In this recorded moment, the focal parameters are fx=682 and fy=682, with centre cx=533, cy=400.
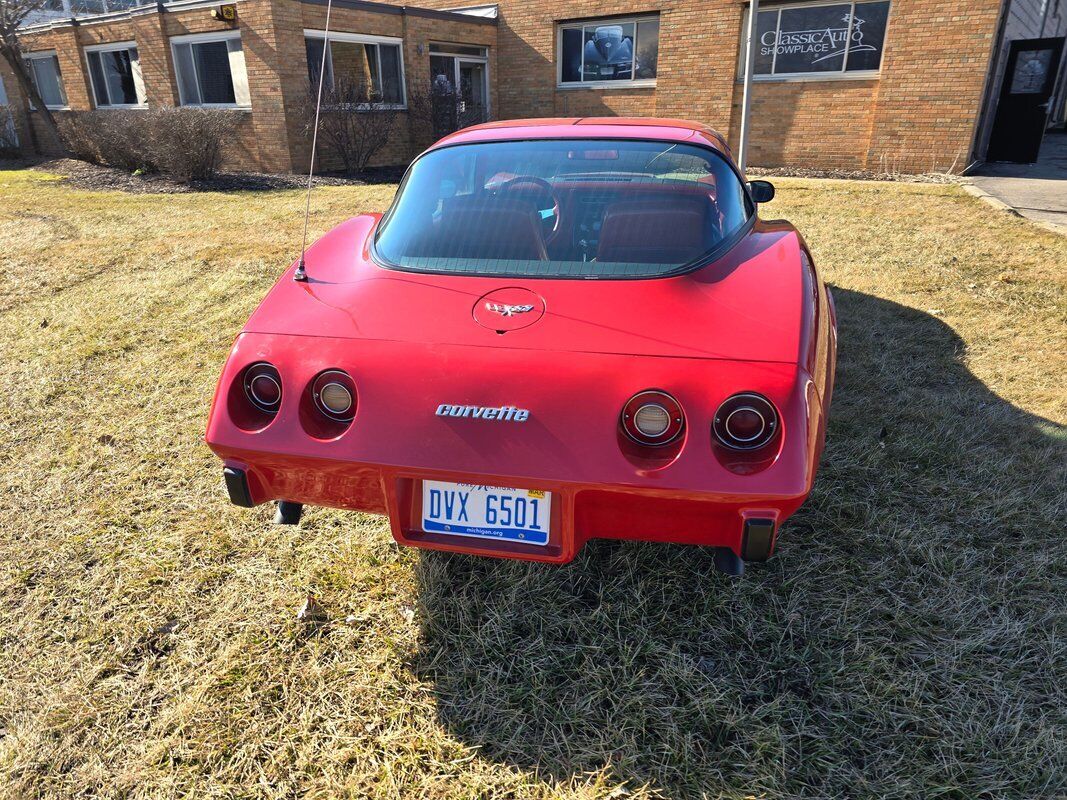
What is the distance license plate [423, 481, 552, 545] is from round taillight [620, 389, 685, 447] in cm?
35

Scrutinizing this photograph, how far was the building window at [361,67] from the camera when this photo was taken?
14.0 metres

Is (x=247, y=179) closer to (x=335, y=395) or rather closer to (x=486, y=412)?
(x=335, y=395)

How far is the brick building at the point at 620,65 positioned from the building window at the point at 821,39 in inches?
1.0

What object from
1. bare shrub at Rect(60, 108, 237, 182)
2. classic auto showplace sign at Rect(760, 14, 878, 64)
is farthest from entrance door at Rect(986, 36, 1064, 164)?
bare shrub at Rect(60, 108, 237, 182)

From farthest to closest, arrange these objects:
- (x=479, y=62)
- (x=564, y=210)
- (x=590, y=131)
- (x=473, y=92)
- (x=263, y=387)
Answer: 1. (x=473, y=92)
2. (x=479, y=62)
3. (x=590, y=131)
4. (x=564, y=210)
5. (x=263, y=387)

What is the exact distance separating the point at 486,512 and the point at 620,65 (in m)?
15.9

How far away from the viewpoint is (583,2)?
50.5 feet

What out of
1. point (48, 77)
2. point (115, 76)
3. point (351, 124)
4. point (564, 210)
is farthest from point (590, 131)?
point (48, 77)

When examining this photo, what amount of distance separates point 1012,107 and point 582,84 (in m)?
8.79

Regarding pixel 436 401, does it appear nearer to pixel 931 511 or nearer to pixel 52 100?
pixel 931 511

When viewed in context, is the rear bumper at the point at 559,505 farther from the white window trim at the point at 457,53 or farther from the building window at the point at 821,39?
the white window trim at the point at 457,53

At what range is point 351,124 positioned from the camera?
14.0 meters

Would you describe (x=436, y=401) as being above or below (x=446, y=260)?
below

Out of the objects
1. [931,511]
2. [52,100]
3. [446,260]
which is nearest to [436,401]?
[446,260]
